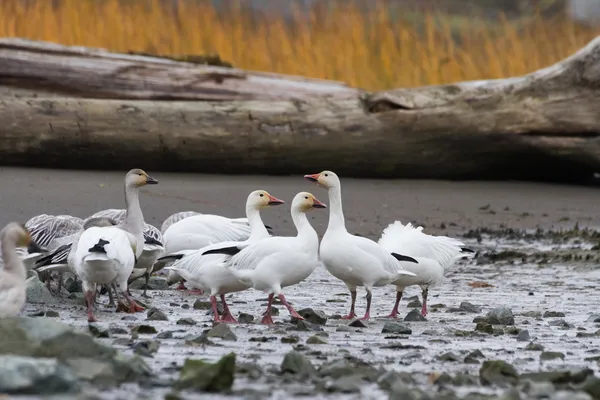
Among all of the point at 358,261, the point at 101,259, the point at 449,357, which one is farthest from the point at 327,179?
the point at 449,357

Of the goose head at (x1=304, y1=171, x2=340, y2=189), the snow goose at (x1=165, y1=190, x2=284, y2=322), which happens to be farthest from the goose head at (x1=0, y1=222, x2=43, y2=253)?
the goose head at (x1=304, y1=171, x2=340, y2=189)

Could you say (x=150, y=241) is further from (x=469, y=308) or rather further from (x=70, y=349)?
(x=70, y=349)

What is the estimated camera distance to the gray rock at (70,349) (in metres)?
5.48

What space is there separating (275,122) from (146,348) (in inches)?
338

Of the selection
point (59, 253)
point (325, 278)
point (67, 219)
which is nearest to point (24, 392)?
point (59, 253)

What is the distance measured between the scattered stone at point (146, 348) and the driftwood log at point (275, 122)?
813 centimetres

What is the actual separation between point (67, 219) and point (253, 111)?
16.9 ft

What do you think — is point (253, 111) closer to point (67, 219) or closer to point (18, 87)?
point (18, 87)

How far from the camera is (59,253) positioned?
28.9 feet

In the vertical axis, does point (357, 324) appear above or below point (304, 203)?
below

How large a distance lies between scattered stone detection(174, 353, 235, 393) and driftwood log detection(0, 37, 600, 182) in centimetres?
935

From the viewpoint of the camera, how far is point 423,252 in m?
9.34

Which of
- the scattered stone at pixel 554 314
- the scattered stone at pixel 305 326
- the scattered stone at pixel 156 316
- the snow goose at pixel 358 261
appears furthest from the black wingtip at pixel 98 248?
the scattered stone at pixel 554 314

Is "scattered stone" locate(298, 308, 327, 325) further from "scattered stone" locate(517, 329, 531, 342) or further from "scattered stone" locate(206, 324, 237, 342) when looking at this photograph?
"scattered stone" locate(517, 329, 531, 342)
